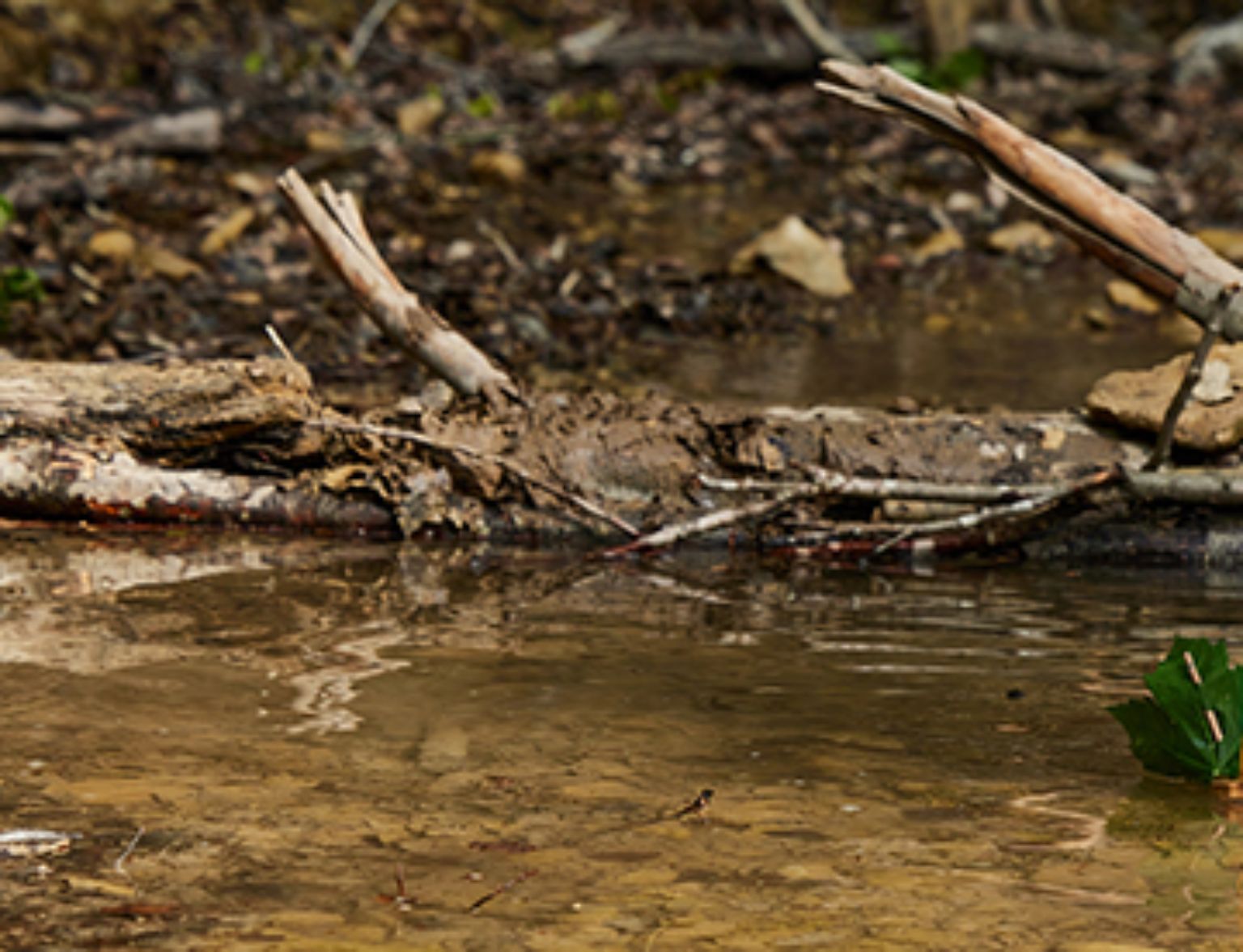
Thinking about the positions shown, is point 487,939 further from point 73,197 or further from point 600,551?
point 73,197

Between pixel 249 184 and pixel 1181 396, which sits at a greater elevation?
Answer: pixel 249 184

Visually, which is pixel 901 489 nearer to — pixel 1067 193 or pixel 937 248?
pixel 1067 193

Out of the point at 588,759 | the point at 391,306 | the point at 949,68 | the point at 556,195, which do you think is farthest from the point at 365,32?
the point at 588,759

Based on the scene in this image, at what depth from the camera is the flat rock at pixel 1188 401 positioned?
5039 millimetres

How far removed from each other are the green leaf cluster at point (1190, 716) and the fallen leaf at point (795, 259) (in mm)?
6853

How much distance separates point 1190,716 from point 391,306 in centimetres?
324

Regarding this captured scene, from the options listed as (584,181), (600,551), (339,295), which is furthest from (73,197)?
(600,551)

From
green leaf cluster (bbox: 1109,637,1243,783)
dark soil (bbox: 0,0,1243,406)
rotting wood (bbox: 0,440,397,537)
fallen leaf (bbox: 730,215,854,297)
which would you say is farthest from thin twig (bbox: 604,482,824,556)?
fallen leaf (bbox: 730,215,854,297)

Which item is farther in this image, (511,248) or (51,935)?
(511,248)

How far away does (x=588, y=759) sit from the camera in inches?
132

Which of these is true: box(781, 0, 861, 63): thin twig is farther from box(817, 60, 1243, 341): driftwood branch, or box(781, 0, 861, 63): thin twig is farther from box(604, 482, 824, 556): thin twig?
box(604, 482, 824, 556): thin twig

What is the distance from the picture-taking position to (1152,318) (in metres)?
9.66

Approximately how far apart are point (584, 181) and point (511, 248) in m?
2.28

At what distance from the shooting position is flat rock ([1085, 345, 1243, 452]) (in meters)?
5.04
